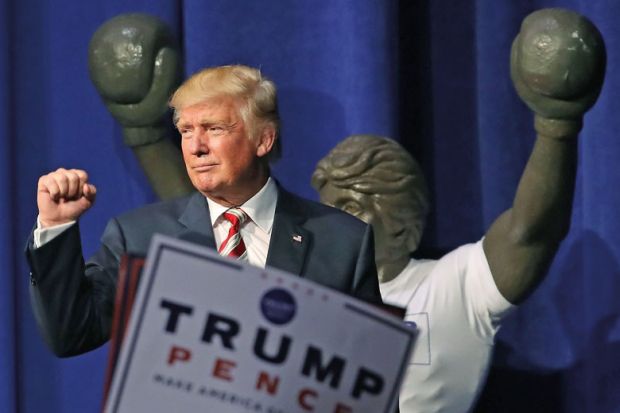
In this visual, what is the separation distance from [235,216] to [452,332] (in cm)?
60

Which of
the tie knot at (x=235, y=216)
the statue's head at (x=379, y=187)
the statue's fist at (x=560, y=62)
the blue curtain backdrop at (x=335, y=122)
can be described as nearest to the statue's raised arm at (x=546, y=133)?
the statue's fist at (x=560, y=62)

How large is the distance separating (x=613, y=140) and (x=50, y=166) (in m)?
0.95

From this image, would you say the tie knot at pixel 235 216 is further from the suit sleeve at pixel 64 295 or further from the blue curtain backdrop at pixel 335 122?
the blue curtain backdrop at pixel 335 122

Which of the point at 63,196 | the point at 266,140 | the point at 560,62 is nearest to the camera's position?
the point at 63,196

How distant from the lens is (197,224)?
152 cm

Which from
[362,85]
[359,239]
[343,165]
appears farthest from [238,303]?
[362,85]

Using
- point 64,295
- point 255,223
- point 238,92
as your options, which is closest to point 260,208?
point 255,223

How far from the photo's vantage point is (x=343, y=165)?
2.06 metres

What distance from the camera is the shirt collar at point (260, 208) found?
61.0 inches

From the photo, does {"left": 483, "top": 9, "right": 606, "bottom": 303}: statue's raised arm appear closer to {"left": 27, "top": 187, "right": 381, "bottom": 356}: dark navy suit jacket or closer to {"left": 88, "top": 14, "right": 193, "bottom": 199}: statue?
{"left": 27, "top": 187, "right": 381, "bottom": 356}: dark navy suit jacket

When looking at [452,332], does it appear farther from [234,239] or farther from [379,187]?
[234,239]

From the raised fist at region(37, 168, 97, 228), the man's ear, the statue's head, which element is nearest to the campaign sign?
the raised fist at region(37, 168, 97, 228)

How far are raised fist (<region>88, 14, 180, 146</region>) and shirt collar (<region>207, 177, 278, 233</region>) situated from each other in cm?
60

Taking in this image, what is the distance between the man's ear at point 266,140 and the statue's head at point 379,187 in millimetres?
425
